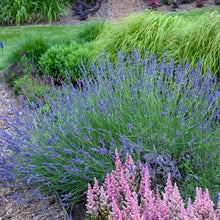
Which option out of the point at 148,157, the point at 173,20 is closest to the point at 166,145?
the point at 148,157

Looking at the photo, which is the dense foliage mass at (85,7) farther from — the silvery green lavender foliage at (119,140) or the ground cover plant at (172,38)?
the silvery green lavender foliage at (119,140)

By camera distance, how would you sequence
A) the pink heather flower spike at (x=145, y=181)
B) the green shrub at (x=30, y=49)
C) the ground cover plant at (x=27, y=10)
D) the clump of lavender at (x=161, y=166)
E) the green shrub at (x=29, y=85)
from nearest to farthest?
the pink heather flower spike at (x=145, y=181)
the clump of lavender at (x=161, y=166)
the green shrub at (x=29, y=85)
the green shrub at (x=30, y=49)
the ground cover plant at (x=27, y=10)

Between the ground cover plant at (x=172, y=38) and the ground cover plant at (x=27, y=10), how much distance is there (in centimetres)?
582

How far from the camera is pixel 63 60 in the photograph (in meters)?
5.58

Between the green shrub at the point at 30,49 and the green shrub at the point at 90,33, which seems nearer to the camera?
the green shrub at the point at 30,49

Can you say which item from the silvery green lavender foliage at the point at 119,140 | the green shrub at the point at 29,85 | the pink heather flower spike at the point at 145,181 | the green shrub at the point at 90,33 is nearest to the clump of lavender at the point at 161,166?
the silvery green lavender foliage at the point at 119,140

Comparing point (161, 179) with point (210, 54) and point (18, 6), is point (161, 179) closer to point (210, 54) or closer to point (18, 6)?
point (210, 54)

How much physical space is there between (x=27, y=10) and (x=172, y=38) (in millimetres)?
7818

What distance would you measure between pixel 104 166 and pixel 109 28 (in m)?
4.44

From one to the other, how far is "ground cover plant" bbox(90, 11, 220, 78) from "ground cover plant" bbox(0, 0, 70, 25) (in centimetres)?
582

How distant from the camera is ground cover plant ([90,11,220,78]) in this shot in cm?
Result: 414

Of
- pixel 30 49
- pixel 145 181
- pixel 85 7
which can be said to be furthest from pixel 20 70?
pixel 85 7

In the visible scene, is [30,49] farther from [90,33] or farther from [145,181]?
[145,181]

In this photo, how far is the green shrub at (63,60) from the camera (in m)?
5.52
